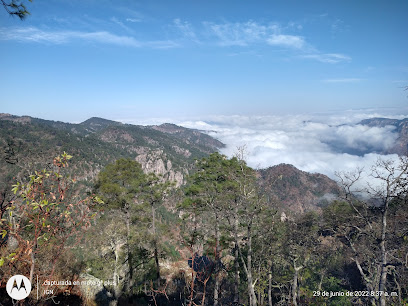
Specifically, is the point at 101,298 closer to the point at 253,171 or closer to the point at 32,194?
the point at 253,171

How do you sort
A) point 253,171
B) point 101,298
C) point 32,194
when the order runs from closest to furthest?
1. point 32,194
2. point 101,298
3. point 253,171

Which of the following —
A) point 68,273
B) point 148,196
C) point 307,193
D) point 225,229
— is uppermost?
point 148,196

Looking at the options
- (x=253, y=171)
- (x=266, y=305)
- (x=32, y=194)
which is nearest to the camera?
(x=32, y=194)

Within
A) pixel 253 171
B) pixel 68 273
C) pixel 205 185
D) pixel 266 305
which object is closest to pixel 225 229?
pixel 205 185

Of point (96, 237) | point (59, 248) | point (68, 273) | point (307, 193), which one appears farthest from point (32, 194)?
point (307, 193)

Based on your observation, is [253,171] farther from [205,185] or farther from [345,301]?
[345,301]

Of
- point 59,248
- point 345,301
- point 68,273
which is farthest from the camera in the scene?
point 345,301

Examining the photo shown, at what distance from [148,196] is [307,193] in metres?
119

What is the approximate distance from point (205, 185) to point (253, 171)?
3.28 meters

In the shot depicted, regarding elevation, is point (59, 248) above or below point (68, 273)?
above

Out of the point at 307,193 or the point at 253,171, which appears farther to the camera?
the point at 307,193

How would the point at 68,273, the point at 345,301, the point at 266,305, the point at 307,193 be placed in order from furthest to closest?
the point at 307,193
the point at 266,305
the point at 345,301
the point at 68,273

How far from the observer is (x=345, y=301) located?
13.8 m

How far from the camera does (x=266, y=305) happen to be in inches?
634
